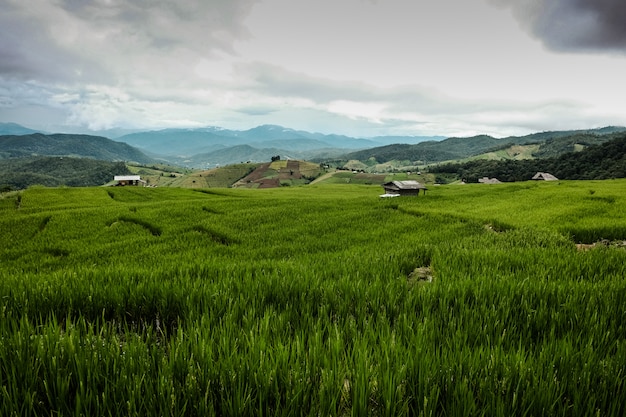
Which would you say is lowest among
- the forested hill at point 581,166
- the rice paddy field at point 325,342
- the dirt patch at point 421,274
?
the dirt patch at point 421,274

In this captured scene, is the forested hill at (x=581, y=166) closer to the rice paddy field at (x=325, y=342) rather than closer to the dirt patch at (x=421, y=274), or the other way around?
the dirt patch at (x=421, y=274)

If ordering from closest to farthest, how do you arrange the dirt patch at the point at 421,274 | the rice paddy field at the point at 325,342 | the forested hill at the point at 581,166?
the rice paddy field at the point at 325,342
the dirt patch at the point at 421,274
the forested hill at the point at 581,166

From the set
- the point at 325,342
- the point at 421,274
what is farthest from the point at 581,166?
the point at 325,342

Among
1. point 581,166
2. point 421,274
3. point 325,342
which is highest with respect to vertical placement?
point 581,166

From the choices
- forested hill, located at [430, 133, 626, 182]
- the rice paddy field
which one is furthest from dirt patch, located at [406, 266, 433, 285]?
forested hill, located at [430, 133, 626, 182]

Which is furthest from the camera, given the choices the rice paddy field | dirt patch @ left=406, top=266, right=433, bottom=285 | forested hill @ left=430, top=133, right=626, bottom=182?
forested hill @ left=430, top=133, right=626, bottom=182

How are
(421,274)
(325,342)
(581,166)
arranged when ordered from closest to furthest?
1. (325,342)
2. (421,274)
3. (581,166)

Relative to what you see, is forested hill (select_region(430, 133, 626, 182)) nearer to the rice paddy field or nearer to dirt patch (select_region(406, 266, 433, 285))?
dirt patch (select_region(406, 266, 433, 285))

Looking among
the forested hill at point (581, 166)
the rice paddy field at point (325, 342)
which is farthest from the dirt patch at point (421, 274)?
the forested hill at point (581, 166)

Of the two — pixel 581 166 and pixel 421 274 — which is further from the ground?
pixel 581 166

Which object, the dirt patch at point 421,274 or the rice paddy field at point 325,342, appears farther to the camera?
the dirt patch at point 421,274

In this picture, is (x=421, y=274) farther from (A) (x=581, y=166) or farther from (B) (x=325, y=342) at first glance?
(A) (x=581, y=166)

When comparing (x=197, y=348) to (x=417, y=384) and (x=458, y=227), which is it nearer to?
(x=417, y=384)

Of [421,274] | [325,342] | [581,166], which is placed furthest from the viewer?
[581,166]
